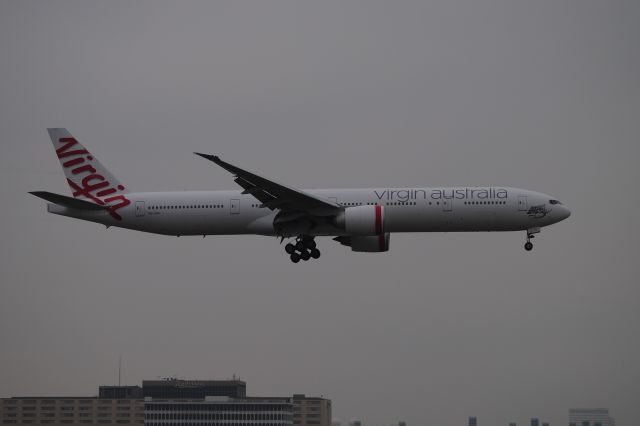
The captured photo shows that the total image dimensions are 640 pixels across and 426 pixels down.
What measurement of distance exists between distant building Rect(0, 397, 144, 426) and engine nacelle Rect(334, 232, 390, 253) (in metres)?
47.6

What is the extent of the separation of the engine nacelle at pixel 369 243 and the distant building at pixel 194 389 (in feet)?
198

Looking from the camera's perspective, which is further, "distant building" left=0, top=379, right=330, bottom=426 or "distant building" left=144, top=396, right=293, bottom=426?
"distant building" left=144, top=396, right=293, bottom=426

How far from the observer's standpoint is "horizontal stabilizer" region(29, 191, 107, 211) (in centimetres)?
5647

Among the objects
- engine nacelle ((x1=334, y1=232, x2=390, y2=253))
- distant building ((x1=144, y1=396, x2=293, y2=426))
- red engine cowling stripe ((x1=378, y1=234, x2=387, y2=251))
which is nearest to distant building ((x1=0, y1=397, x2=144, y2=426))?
distant building ((x1=144, y1=396, x2=293, y2=426))

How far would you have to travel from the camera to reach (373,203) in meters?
55.3

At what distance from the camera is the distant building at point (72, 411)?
3784 inches

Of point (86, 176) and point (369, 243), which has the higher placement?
point (86, 176)

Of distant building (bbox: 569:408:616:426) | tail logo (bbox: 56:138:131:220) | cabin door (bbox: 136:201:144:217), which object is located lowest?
distant building (bbox: 569:408:616:426)

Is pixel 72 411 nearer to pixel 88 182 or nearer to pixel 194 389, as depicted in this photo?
pixel 194 389

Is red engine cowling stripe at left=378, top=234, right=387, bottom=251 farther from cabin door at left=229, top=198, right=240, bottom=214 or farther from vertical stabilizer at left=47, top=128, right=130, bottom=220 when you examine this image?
vertical stabilizer at left=47, top=128, right=130, bottom=220

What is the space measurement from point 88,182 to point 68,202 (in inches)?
146

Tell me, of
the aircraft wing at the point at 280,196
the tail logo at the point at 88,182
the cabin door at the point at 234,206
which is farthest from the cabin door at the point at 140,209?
the aircraft wing at the point at 280,196

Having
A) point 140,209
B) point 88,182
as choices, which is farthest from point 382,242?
point 88,182

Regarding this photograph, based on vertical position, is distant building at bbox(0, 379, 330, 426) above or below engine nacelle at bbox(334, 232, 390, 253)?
below
